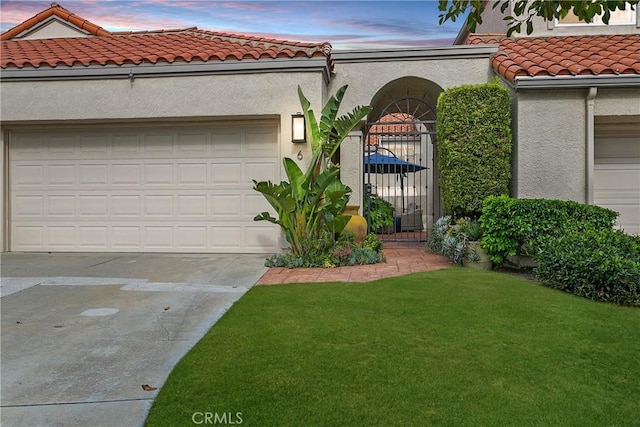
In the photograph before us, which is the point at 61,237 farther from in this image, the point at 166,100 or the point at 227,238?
the point at 166,100

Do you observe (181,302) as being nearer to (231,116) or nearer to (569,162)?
(231,116)

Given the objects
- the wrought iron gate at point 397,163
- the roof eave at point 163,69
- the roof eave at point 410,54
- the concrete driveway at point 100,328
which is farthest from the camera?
the wrought iron gate at point 397,163

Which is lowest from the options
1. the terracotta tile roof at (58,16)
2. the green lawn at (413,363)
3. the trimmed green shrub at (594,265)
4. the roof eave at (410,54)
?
the green lawn at (413,363)

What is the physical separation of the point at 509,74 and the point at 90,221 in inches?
332

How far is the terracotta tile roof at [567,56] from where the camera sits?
836 centimetres

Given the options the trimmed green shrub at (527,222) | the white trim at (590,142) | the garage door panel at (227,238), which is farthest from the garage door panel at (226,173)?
the white trim at (590,142)

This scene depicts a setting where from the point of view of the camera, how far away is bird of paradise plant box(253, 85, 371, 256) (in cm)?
780

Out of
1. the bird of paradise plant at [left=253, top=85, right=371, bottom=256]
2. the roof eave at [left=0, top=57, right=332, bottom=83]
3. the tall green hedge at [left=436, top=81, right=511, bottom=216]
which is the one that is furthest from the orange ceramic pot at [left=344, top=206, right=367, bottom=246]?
the roof eave at [left=0, top=57, right=332, bottom=83]

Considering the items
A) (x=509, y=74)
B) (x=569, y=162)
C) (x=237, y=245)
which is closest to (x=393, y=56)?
(x=509, y=74)

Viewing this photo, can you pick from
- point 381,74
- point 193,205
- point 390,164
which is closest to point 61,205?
point 193,205

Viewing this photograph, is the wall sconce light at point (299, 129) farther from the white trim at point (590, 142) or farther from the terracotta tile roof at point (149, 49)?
the white trim at point (590, 142)

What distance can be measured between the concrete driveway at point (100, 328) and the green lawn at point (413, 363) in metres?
0.27

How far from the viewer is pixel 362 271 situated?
24.1ft

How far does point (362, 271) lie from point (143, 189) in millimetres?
4829
